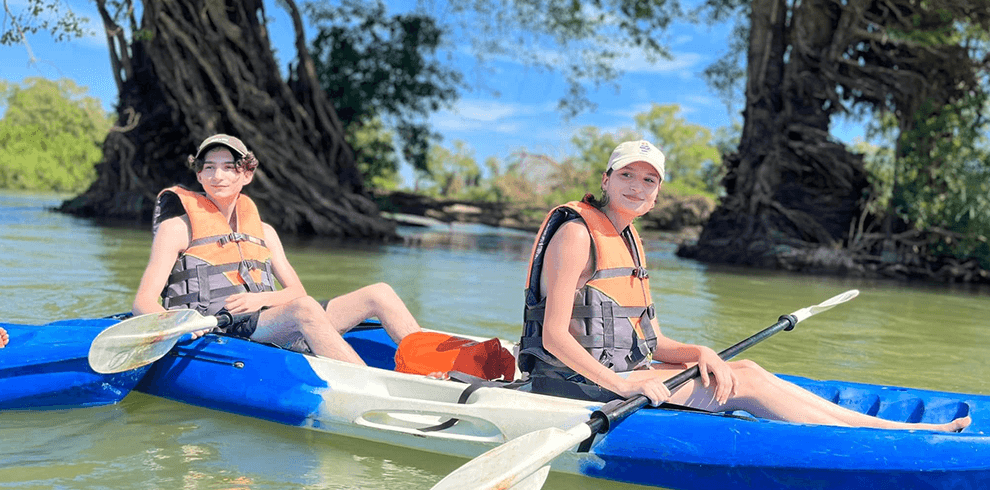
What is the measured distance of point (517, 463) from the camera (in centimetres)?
242

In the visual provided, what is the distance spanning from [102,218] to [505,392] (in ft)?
53.0

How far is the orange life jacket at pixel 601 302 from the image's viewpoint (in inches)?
109

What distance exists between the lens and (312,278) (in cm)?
875

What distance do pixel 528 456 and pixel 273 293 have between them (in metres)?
1.72

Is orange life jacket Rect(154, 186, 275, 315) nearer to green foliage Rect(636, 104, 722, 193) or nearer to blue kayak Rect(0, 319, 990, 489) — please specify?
blue kayak Rect(0, 319, 990, 489)

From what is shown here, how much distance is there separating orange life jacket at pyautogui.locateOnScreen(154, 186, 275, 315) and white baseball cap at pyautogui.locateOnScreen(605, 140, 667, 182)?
5.80 ft

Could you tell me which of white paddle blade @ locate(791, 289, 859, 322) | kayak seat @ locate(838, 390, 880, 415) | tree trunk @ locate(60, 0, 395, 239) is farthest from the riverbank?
kayak seat @ locate(838, 390, 880, 415)

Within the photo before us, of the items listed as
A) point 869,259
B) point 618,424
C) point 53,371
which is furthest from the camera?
point 869,259

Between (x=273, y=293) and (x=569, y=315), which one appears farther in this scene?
(x=273, y=293)

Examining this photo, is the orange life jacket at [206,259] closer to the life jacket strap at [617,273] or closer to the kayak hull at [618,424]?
the kayak hull at [618,424]

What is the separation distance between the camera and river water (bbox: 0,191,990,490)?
291 cm

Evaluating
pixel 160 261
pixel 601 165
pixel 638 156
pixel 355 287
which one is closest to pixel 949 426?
pixel 638 156

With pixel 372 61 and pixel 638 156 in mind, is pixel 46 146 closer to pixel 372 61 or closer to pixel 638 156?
pixel 372 61

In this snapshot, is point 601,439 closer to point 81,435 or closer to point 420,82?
point 81,435
